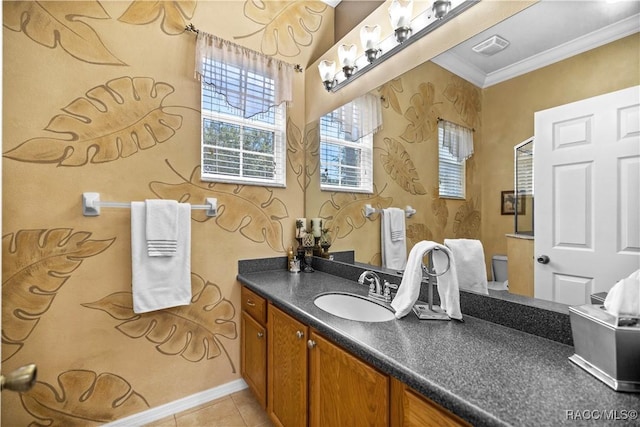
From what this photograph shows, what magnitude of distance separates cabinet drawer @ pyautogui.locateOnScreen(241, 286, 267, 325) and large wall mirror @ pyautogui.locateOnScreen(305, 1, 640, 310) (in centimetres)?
68

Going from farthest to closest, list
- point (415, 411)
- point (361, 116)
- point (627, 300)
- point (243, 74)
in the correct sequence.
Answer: point (243, 74) → point (361, 116) → point (415, 411) → point (627, 300)

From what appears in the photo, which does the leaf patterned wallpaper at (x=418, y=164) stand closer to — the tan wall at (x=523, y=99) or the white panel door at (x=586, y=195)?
the tan wall at (x=523, y=99)

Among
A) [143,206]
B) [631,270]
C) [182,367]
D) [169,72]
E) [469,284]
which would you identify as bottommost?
[182,367]

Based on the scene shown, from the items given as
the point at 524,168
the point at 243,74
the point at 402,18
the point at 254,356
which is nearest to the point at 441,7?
the point at 402,18

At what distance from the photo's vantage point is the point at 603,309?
0.76 meters

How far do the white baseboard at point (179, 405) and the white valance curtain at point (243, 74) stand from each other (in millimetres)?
1925

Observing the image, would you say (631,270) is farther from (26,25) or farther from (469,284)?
(26,25)

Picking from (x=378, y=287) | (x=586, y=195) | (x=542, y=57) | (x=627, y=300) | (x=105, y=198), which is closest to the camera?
(x=627, y=300)

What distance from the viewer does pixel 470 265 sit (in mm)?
1287

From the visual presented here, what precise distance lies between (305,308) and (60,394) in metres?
1.46

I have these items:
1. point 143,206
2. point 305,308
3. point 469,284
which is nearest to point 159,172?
point 143,206

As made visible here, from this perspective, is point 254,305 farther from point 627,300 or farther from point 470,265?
point 627,300

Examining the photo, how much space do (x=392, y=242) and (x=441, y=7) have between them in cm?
119

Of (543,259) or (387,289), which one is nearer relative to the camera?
(543,259)
